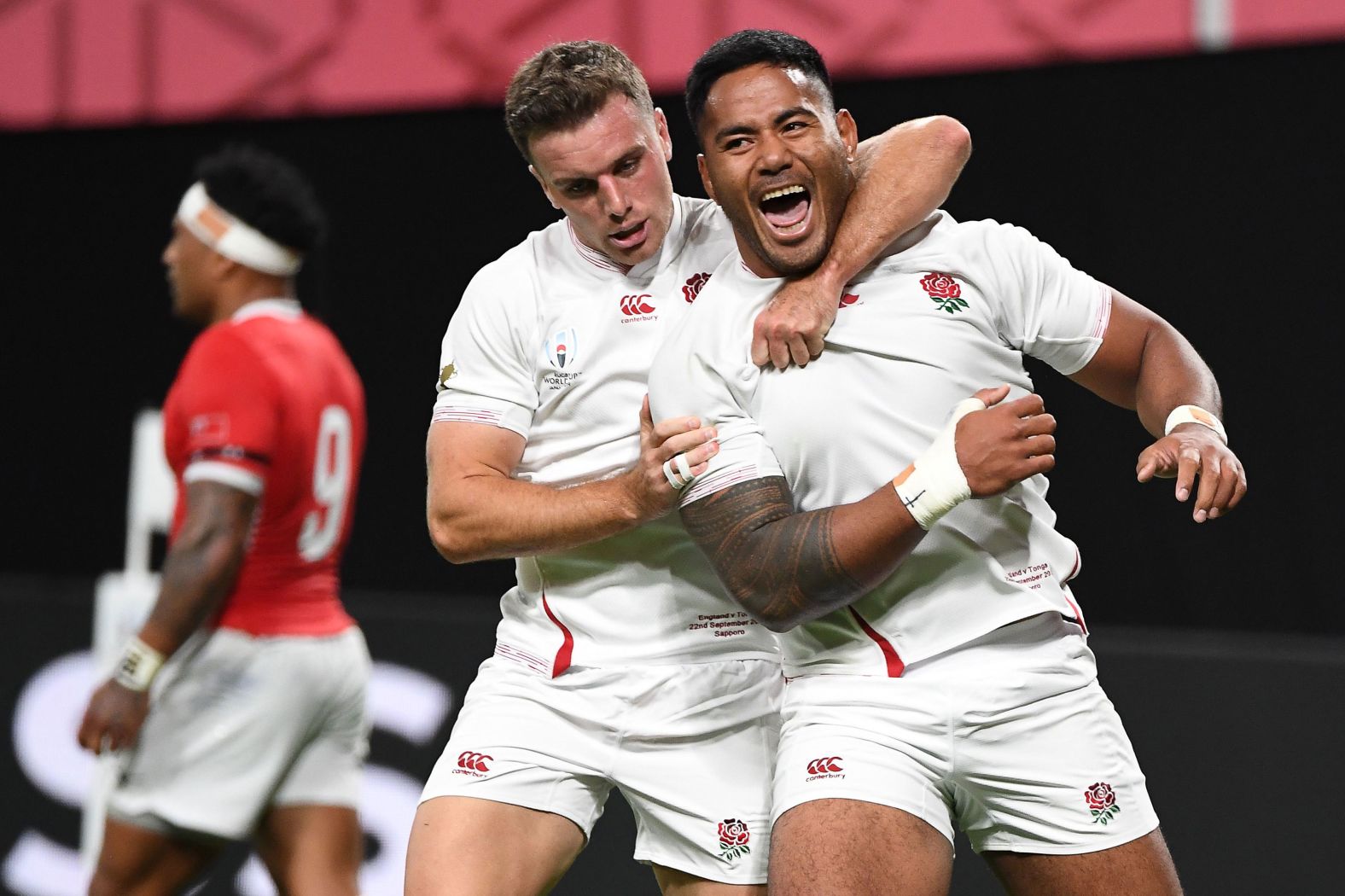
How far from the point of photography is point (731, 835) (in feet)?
9.77

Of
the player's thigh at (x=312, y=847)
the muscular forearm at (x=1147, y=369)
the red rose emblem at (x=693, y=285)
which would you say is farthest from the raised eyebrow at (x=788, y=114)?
the player's thigh at (x=312, y=847)

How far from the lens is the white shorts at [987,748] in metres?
2.59

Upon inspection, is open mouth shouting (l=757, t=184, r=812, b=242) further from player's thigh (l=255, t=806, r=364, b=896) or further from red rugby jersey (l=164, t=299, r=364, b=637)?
player's thigh (l=255, t=806, r=364, b=896)

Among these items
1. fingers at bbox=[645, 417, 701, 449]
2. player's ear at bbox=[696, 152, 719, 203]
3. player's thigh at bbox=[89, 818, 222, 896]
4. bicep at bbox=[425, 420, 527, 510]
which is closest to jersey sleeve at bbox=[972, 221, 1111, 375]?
player's ear at bbox=[696, 152, 719, 203]

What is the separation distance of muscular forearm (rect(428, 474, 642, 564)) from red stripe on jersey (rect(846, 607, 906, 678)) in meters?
0.41

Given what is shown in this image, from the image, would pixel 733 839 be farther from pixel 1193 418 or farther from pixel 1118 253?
pixel 1118 253

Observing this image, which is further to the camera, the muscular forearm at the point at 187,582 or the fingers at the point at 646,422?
the muscular forearm at the point at 187,582

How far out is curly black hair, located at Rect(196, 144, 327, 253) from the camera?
149 inches

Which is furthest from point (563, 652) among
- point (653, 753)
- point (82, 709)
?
point (82, 709)

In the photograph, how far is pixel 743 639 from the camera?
121 inches

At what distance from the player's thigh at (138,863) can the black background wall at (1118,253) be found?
1.50 m

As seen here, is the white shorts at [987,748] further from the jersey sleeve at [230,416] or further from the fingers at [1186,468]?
the jersey sleeve at [230,416]

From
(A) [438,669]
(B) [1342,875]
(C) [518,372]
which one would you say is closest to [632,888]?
(A) [438,669]

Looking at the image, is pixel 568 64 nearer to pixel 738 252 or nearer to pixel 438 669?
pixel 738 252
